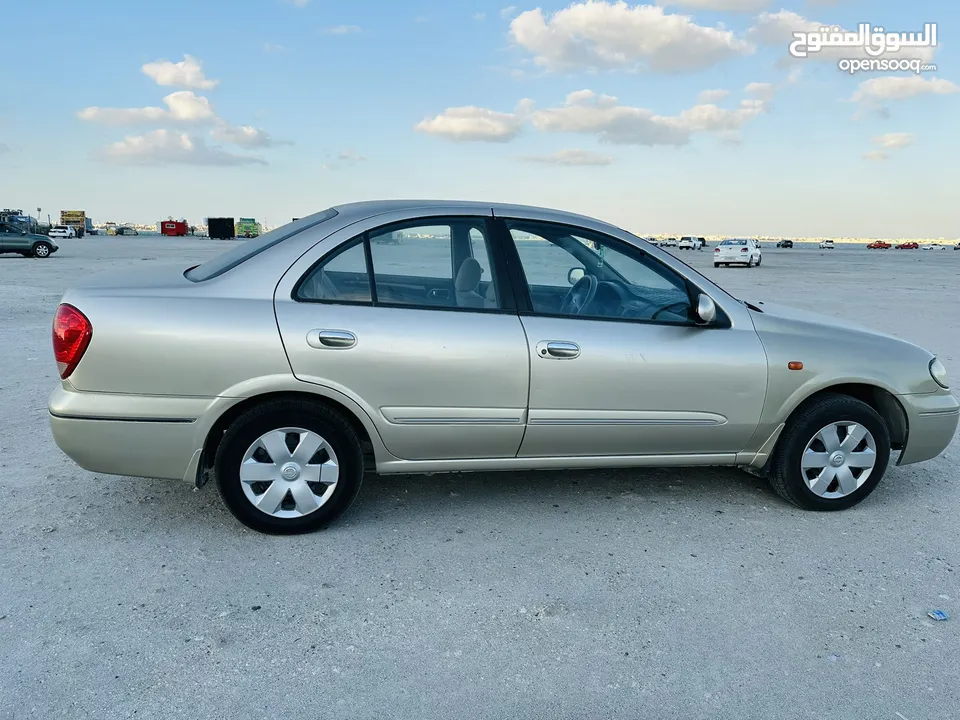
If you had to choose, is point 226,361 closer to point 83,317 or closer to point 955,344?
point 83,317

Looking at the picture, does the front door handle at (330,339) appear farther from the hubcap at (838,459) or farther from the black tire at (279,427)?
the hubcap at (838,459)

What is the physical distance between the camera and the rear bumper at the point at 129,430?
3.37 m

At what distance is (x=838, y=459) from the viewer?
410cm

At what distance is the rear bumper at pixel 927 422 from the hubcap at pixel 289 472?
10.3 feet

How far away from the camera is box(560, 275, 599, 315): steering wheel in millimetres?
3867

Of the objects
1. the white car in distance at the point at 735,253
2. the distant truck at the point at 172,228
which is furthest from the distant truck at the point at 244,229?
the white car in distance at the point at 735,253

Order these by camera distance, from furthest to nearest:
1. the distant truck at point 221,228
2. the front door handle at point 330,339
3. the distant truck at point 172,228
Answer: the distant truck at point 172,228
the distant truck at point 221,228
the front door handle at point 330,339

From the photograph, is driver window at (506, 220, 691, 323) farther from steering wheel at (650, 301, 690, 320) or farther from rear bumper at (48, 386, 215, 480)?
rear bumper at (48, 386, 215, 480)

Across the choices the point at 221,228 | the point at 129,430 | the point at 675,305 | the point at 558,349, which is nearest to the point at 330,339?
the point at 129,430

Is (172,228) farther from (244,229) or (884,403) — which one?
(884,403)

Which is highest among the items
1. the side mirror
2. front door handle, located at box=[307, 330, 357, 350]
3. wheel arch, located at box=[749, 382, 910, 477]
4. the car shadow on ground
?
the side mirror

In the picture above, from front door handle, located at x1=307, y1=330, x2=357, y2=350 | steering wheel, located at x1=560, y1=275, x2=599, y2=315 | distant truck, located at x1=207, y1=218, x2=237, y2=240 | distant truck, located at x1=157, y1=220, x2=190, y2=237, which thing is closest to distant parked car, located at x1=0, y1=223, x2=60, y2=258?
front door handle, located at x1=307, y1=330, x2=357, y2=350

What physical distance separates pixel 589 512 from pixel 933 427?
6.66 feet

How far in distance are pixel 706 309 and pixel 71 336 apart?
2.99 m
